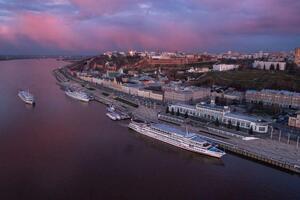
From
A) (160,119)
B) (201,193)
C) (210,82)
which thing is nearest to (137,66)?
(210,82)

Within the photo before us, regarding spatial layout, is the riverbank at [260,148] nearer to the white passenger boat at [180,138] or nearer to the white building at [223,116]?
the white passenger boat at [180,138]

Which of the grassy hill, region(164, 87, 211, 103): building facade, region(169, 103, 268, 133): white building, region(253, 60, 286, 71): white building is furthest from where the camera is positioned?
region(253, 60, 286, 71): white building

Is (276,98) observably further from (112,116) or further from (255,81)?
(112,116)

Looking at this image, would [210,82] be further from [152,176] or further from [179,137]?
[152,176]

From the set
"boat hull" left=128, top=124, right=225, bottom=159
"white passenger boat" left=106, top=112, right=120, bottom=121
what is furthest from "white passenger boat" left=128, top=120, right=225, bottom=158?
"white passenger boat" left=106, top=112, right=120, bottom=121

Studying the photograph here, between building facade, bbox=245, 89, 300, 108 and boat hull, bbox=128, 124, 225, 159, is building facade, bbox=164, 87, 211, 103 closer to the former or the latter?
building facade, bbox=245, 89, 300, 108

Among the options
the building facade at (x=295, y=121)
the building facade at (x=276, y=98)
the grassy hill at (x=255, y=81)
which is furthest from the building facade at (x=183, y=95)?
the building facade at (x=295, y=121)
